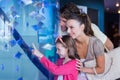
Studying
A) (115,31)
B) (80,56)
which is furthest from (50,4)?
(115,31)

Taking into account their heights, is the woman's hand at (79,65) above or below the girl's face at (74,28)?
below

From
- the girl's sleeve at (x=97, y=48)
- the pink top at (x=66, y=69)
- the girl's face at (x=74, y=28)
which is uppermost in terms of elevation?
the girl's face at (x=74, y=28)

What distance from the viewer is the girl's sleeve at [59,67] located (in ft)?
7.54

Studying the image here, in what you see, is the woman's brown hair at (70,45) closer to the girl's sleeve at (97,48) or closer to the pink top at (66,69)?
the pink top at (66,69)

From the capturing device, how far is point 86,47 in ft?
7.83

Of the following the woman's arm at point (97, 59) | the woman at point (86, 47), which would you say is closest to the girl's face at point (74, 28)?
the woman at point (86, 47)

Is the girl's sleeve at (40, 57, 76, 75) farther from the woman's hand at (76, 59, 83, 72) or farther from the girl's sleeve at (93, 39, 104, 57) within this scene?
the girl's sleeve at (93, 39, 104, 57)

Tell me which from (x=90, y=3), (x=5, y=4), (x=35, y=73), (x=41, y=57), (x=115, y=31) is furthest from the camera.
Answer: (x=115, y=31)

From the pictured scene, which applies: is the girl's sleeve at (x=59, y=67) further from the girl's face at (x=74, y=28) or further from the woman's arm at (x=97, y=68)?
the girl's face at (x=74, y=28)

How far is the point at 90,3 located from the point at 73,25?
3.09 meters

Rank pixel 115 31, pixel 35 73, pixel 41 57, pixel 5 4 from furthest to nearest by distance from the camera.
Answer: pixel 115 31, pixel 35 73, pixel 5 4, pixel 41 57

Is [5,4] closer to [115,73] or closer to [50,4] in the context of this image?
[50,4]

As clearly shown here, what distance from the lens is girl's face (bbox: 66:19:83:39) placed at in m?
2.32

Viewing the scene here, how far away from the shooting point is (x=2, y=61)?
9.22 feet
